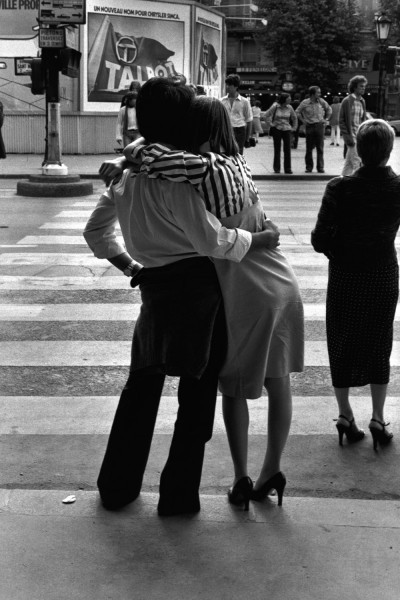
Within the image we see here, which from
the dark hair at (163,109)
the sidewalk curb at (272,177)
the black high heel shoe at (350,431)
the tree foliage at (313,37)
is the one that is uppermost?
the tree foliage at (313,37)

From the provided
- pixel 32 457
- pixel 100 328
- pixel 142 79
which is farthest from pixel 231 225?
pixel 142 79

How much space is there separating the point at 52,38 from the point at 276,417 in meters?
13.2

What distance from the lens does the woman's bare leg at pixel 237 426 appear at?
3816 mm

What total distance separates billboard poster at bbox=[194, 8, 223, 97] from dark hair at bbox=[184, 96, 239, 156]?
22844 millimetres

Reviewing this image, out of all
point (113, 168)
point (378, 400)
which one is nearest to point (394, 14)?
point (378, 400)

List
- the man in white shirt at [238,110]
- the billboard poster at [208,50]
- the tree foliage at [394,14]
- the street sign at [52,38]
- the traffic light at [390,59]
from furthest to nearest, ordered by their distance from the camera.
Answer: the tree foliage at [394,14], the billboard poster at [208,50], the traffic light at [390,59], the man in white shirt at [238,110], the street sign at [52,38]

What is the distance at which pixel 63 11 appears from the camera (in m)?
15.7

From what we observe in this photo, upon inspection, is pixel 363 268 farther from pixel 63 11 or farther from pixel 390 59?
pixel 390 59

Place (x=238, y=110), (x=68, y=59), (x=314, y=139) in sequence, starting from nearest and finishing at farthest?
(x=68, y=59) < (x=238, y=110) < (x=314, y=139)

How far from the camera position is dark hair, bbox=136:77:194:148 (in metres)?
3.47

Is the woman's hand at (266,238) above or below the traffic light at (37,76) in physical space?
below

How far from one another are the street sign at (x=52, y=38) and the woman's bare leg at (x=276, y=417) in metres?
13.1

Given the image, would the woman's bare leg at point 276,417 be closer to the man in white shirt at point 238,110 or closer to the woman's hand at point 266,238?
the woman's hand at point 266,238

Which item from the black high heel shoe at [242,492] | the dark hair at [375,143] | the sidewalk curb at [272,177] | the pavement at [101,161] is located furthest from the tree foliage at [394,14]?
the black high heel shoe at [242,492]
